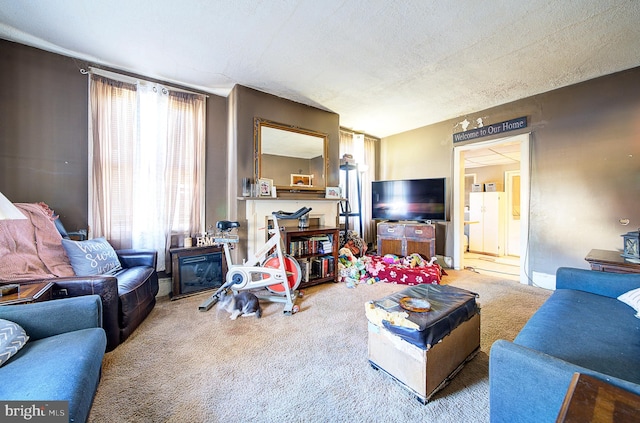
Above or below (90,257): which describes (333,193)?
above

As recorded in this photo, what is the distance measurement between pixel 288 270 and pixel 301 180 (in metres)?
1.34

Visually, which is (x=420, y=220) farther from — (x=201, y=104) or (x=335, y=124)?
(x=201, y=104)

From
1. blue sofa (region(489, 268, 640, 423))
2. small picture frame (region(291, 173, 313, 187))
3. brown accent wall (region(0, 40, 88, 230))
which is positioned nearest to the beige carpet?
blue sofa (region(489, 268, 640, 423))

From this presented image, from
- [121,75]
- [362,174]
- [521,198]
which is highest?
[121,75]

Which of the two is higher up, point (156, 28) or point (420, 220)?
point (156, 28)

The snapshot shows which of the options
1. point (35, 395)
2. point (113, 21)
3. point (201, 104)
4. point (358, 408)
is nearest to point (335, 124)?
point (201, 104)

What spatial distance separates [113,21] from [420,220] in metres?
4.30

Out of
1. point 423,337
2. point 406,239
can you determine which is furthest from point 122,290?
point 406,239

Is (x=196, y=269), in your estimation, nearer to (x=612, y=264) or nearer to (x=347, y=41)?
(x=347, y=41)

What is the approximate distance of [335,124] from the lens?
12.4 feet

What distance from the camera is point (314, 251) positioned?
3160 mm

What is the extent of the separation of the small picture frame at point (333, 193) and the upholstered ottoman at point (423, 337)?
2143 millimetres

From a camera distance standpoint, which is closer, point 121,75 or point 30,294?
point 30,294

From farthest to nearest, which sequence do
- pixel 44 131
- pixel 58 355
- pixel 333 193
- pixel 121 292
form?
pixel 333 193, pixel 44 131, pixel 121 292, pixel 58 355
